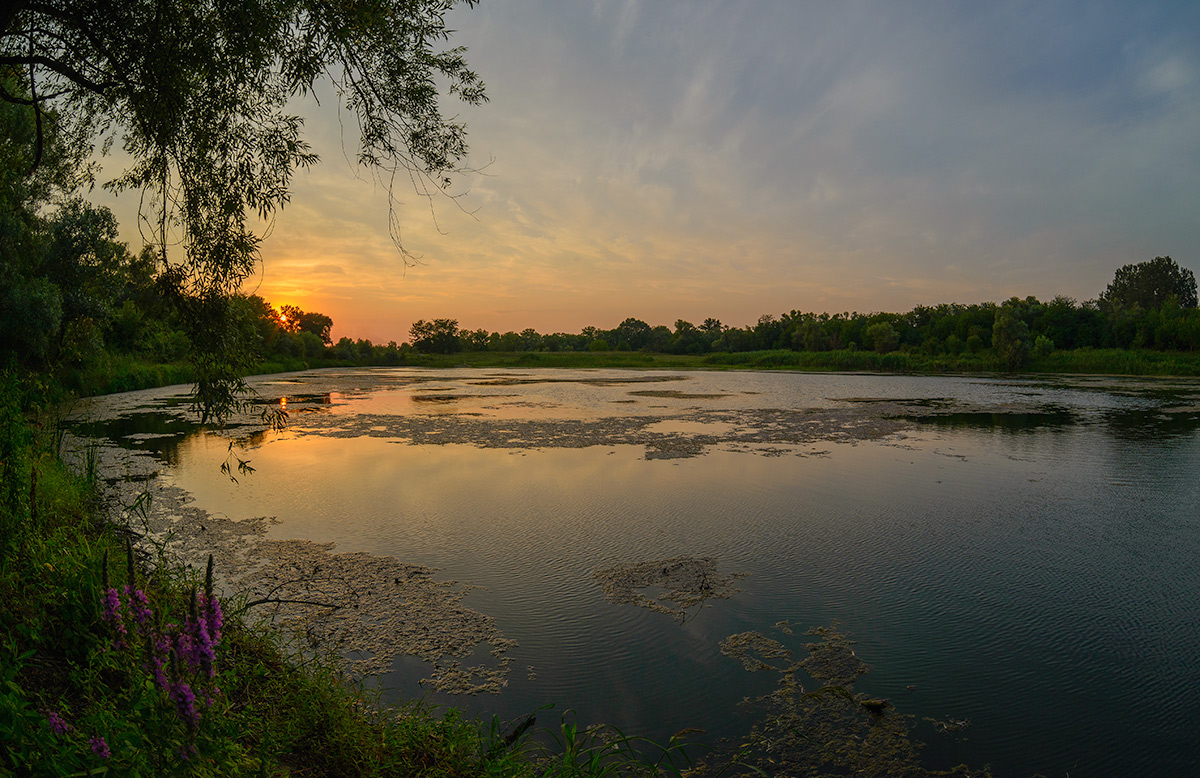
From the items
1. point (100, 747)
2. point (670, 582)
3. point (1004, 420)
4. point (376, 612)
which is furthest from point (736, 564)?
point (1004, 420)

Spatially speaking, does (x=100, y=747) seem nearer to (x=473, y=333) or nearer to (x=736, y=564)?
(x=736, y=564)

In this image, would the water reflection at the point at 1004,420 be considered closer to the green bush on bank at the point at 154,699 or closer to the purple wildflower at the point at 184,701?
the green bush on bank at the point at 154,699

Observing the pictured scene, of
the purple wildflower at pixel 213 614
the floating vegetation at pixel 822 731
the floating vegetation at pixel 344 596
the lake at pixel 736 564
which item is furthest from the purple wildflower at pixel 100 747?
the floating vegetation at pixel 822 731

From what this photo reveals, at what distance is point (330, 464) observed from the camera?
14.8 metres

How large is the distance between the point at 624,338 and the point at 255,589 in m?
139

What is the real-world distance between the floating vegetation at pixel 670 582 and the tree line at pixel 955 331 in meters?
73.6

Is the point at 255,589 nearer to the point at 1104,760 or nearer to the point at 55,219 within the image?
the point at 1104,760

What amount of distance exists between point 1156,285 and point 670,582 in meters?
136

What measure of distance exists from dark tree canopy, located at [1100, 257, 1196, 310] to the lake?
114m

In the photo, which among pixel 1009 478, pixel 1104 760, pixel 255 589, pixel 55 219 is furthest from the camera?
pixel 55 219

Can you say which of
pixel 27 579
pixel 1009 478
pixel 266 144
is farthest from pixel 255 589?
pixel 1009 478

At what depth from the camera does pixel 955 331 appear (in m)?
87.9

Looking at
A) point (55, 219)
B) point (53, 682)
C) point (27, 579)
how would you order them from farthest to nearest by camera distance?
point (55, 219)
point (27, 579)
point (53, 682)

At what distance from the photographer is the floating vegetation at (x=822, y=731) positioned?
13.8 ft
